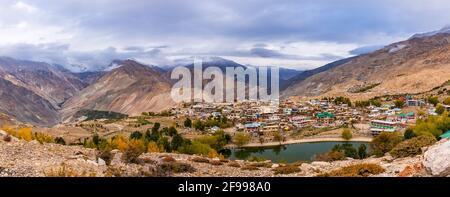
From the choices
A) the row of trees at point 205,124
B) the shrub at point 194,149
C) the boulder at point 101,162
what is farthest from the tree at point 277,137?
the boulder at point 101,162

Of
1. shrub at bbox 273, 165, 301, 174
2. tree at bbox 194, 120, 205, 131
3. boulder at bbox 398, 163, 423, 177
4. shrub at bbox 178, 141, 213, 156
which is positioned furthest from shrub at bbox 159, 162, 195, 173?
tree at bbox 194, 120, 205, 131

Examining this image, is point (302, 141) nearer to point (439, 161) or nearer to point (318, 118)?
point (318, 118)

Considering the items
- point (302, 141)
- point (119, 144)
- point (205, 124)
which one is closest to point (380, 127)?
point (302, 141)

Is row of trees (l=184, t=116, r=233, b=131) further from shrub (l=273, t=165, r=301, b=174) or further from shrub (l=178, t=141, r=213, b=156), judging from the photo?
shrub (l=273, t=165, r=301, b=174)

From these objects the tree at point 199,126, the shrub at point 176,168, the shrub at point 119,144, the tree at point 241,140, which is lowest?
the tree at point 241,140

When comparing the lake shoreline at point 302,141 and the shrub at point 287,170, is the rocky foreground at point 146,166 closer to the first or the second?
the shrub at point 287,170

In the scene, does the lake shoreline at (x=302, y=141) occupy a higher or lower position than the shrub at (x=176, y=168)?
lower
